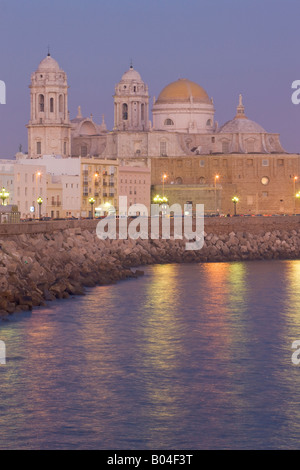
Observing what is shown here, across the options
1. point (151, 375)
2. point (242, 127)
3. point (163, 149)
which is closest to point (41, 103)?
point (163, 149)

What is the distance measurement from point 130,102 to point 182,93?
39.1 feet

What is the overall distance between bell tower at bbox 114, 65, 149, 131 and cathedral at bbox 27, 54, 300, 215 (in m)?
0.12

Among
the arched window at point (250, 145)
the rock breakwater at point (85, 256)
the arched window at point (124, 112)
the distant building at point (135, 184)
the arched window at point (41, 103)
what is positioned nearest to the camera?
the rock breakwater at point (85, 256)

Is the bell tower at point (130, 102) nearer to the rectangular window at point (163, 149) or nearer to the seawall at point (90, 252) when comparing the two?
the rectangular window at point (163, 149)

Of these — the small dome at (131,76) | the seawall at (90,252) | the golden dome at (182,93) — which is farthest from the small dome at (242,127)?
the seawall at (90,252)

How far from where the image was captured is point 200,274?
5828 cm

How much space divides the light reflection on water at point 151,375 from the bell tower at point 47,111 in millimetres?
68765

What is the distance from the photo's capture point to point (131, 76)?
401 feet

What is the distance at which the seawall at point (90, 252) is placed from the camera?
1655 inches

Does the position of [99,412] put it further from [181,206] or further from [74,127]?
[74,127]

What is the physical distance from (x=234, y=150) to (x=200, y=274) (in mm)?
70221

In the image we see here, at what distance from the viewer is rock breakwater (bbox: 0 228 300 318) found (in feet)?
135
